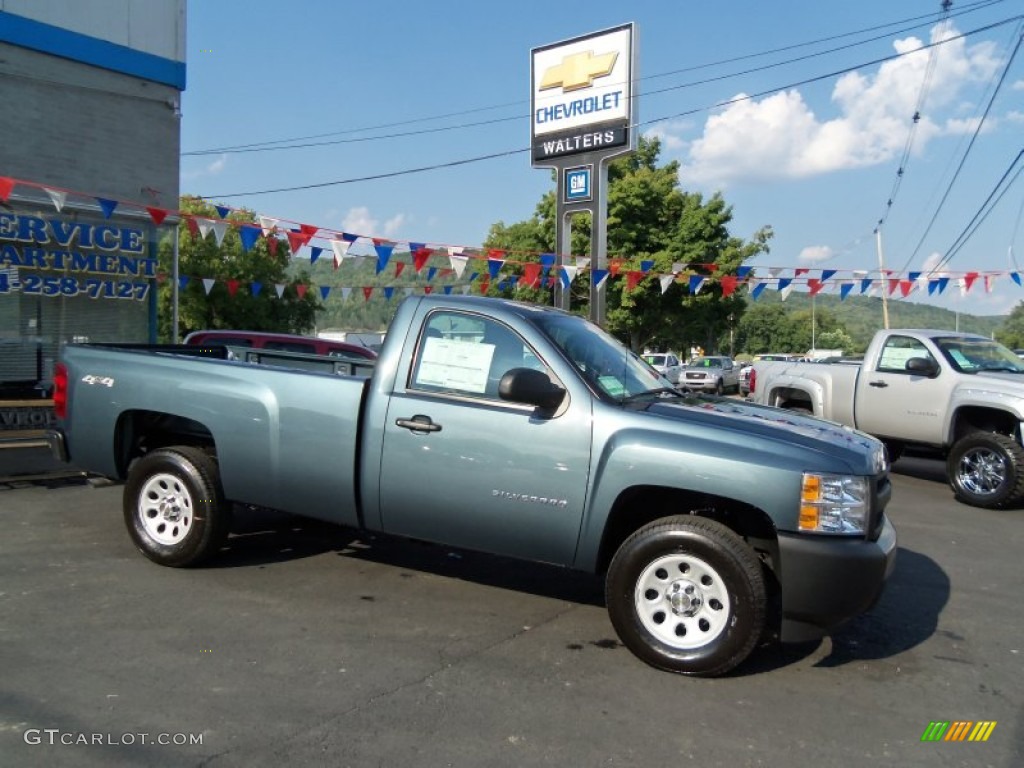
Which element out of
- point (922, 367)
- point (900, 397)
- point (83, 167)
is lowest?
point (900, 397)

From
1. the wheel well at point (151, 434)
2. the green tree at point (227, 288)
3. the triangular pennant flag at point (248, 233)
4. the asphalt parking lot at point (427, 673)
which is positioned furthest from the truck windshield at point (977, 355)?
the green tree at point (227, 288)

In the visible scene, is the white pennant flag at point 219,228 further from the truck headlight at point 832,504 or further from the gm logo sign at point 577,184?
the truck headlight at point 832,504

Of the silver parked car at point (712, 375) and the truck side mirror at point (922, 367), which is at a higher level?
the truck side mirror at point (922, 367)

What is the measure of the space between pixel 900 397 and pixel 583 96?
9.64 metres

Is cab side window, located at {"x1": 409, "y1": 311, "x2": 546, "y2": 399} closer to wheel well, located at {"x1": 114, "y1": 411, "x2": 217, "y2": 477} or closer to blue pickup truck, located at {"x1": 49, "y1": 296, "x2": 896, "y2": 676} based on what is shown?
blue pickup truck, located at {"x1": 49, "y1": 296, "x2": 896, "y2": 676}

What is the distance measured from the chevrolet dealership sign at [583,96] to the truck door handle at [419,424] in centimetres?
1252

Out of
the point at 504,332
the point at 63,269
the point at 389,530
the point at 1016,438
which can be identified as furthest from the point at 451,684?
the point at 63,269

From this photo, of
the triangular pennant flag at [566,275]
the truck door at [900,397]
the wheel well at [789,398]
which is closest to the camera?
the truck door at [900,397]

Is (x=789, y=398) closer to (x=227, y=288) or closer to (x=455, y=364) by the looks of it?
(x=455, y=364)

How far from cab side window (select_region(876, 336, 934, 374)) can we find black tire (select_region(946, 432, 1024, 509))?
125cm

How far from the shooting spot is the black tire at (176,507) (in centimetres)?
518

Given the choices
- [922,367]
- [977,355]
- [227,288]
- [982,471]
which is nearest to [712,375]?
[977,355]

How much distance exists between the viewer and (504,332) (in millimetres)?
4574

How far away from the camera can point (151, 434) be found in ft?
19.0
